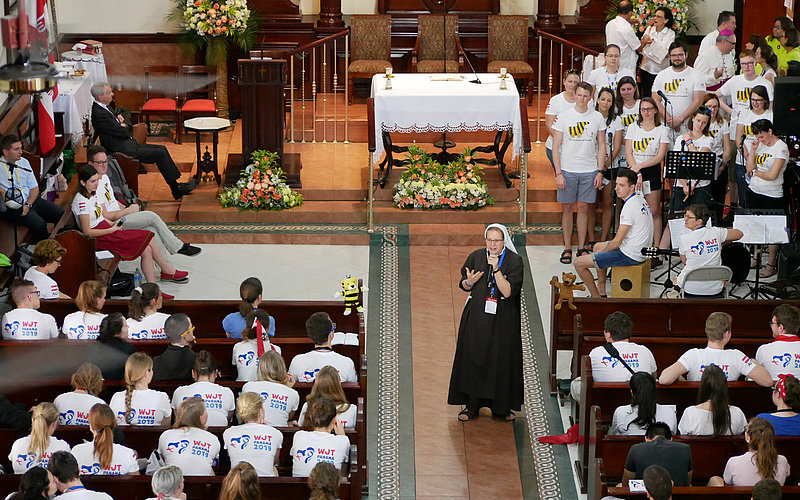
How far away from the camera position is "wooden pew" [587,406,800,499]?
686 cm

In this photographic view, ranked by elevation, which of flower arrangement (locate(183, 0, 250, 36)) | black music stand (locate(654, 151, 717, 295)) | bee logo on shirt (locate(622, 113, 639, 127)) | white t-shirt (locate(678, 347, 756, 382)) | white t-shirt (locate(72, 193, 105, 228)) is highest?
flower arrangement (locate(183, 0, 250, 36))

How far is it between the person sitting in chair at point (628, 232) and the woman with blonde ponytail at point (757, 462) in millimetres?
3279

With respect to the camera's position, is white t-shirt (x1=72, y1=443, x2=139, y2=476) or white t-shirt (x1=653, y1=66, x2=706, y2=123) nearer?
white t-shirt (x1=72, y1=443, x2=139, y2=476)

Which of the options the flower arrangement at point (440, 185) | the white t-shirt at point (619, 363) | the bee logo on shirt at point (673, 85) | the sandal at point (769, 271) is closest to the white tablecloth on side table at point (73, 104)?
the flower arrangement at point (440, 185)

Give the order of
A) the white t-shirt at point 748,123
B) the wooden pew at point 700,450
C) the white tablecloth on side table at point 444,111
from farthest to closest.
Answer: the white tablecloth on side table at point 444,111 < the white t-shirt at point 748,123 < the wooden pew at point 700,450

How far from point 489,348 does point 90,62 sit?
7.26 meters

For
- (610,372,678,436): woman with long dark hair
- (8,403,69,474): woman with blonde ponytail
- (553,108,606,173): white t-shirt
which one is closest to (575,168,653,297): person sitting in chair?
(553,108,606,173): white t-shirt

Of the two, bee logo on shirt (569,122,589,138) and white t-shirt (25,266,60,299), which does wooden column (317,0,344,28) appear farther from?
white t-shirt (25,266,60,299)

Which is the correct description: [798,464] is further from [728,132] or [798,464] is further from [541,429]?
[728,132]

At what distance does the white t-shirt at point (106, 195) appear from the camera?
10.5 m

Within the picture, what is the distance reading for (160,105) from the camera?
14.5 metres

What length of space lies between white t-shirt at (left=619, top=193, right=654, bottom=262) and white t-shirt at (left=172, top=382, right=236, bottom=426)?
404 cm

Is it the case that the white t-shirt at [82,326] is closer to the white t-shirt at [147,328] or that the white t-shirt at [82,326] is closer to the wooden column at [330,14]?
the white t-shirt at [147,328]

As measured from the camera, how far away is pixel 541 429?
8531 mm
